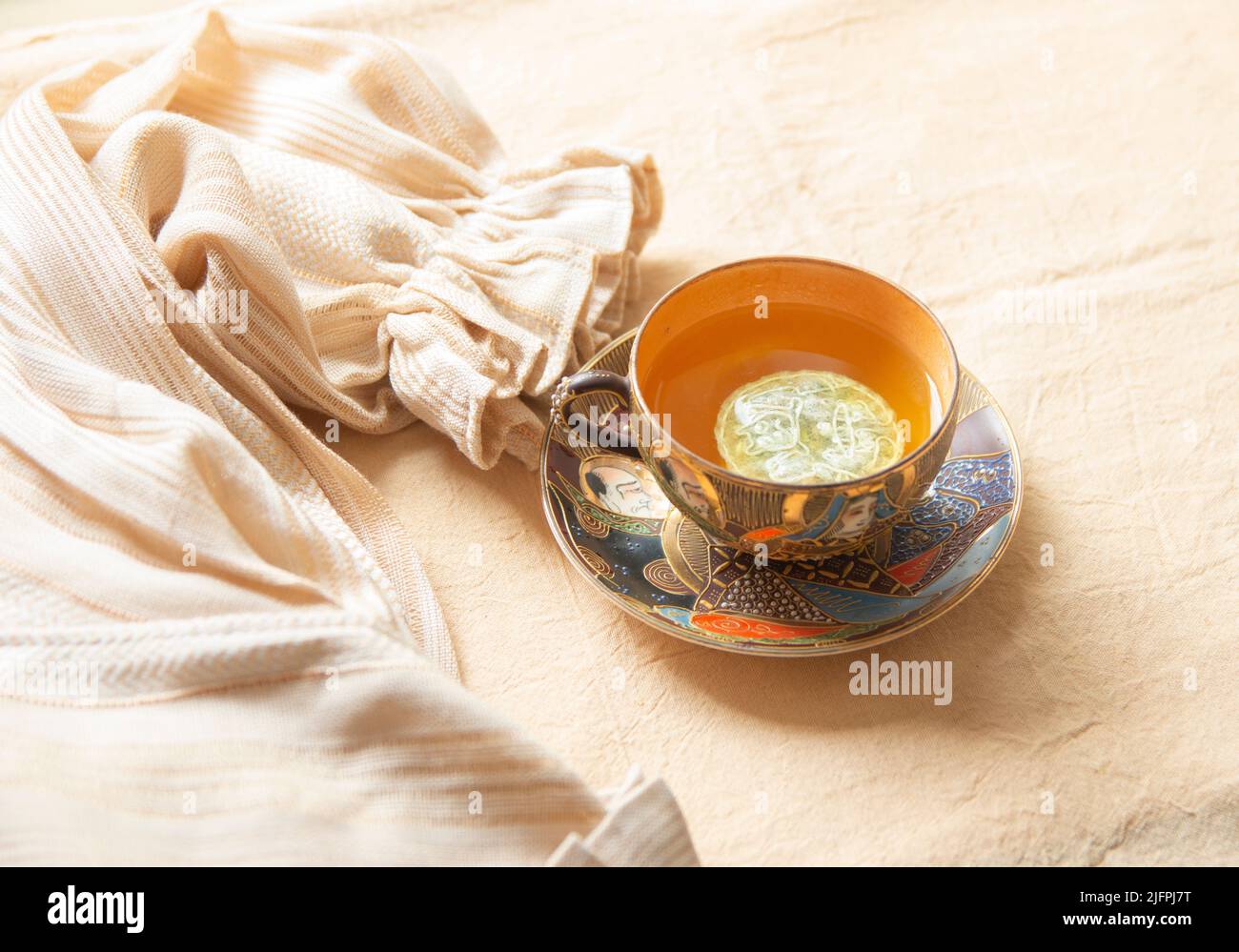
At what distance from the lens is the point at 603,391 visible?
2.34ft

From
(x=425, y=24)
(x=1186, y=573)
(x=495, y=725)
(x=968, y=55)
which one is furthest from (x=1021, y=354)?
(x=425, y=24)

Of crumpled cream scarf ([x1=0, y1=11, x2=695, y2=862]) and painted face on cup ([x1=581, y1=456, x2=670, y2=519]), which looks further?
painted face on cup ([x1=581, y1=456, x2=670, y2=519])

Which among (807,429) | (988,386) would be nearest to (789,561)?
(807,429)

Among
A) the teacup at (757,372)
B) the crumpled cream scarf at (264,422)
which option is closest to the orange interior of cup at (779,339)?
the teacup at (757,372)

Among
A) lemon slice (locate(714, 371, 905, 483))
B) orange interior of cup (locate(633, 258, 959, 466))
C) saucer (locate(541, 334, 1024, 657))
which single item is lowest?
saucer (locate(541, 334, 1024, 657))

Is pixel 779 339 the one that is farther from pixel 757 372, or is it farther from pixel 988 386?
pixel 988 386

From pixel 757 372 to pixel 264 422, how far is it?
33 cm

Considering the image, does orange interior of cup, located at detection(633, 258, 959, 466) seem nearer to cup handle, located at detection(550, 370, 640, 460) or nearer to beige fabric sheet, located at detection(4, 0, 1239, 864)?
cup handle, located at detection(550, 370, 640, 460)

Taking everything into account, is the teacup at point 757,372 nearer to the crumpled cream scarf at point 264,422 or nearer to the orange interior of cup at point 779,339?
the orange interior of cup at point 779,339

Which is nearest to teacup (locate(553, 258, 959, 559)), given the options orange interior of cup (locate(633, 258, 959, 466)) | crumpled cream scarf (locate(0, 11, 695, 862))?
orange interior of cup (locate(633, 258, 959, 466))

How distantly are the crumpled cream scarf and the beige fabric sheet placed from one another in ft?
0.26

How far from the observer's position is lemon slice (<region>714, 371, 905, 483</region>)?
70 centimetres
